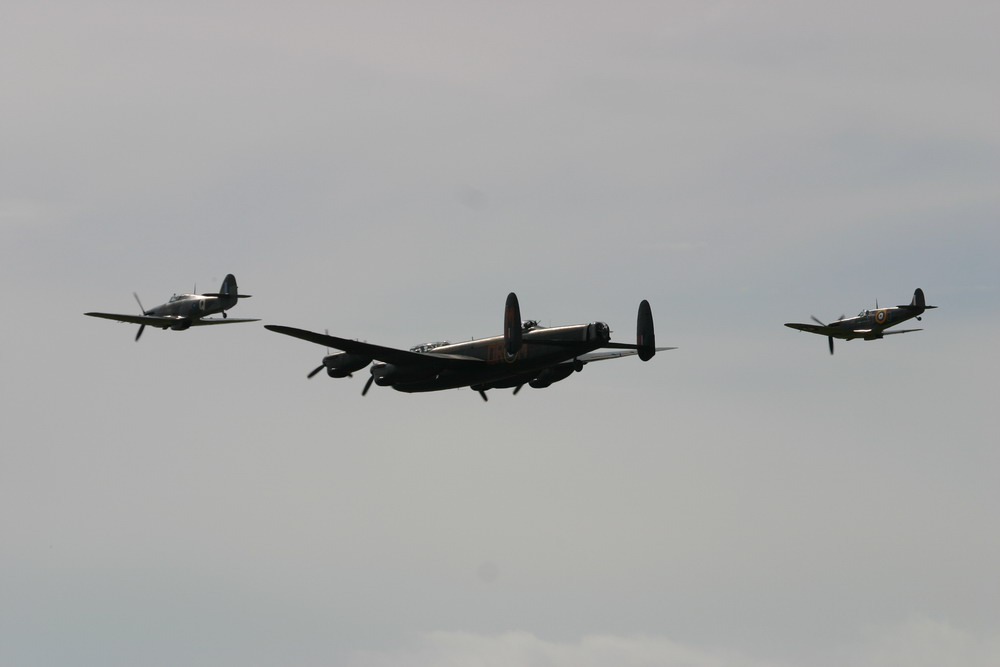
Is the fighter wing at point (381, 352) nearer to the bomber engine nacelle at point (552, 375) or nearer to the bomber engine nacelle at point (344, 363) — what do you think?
the bomber engine nacelle at point (344, 363)

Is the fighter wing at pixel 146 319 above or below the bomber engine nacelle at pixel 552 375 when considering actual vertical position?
above

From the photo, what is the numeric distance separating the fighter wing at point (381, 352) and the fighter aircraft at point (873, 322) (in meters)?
48.0

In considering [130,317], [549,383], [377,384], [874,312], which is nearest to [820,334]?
[874,312]

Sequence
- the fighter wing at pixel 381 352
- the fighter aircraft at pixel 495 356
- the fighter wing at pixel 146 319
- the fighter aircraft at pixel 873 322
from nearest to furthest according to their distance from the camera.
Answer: the fighter wing at pixel 381 352 < the fighter aircraft at pixel 495 356 < the fighter wing at pixel 146 319 < the fighter aircraft at pixel 873 322

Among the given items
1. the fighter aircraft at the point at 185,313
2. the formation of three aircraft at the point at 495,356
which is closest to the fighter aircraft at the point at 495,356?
the formation of three aircraft at the point at 495,356

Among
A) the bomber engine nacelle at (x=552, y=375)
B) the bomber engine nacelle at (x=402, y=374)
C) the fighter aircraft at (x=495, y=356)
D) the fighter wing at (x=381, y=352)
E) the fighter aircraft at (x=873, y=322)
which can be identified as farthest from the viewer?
the fighter aircraft at (x=873, y=322)

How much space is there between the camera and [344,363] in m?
73.2

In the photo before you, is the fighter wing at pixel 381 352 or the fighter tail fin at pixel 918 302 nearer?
the fighter wing at pixel 381 352

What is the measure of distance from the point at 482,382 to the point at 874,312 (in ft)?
159

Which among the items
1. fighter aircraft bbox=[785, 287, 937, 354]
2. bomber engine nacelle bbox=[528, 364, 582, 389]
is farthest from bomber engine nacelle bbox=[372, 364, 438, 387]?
fighter aircraft bbox=[785, 287, 937, 354]

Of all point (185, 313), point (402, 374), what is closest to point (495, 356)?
point (402, 374)

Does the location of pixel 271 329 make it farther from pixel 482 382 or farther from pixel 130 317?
pixel 130 317

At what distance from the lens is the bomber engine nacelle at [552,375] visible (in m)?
76.4

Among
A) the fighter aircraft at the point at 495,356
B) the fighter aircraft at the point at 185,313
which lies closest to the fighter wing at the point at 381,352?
the fighter aircraft at the point at 495,356
